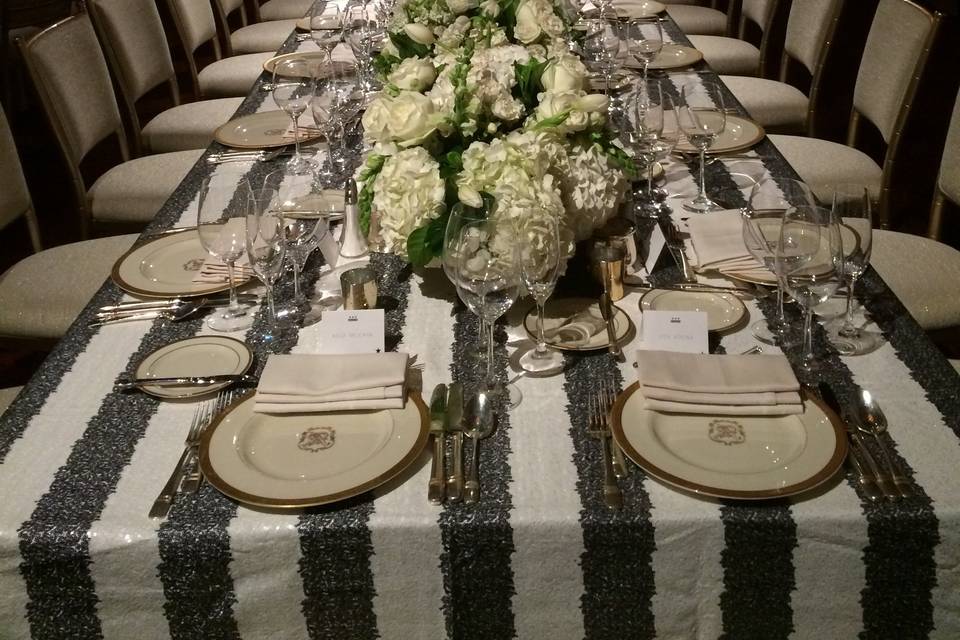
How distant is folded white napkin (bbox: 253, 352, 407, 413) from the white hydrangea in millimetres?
209

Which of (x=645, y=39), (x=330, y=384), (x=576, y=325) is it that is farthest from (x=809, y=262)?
(x=645, y=39)

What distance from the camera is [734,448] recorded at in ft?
3.33

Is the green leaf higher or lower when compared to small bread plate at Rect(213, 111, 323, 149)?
higher

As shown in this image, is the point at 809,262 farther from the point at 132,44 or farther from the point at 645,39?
the point at 132,44

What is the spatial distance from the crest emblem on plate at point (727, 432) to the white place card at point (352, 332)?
446 mm

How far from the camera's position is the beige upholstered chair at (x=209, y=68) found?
3322 mm

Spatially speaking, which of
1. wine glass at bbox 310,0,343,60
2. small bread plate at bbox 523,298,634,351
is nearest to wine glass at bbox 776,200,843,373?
small bread plate at bbox 523,298,634,351

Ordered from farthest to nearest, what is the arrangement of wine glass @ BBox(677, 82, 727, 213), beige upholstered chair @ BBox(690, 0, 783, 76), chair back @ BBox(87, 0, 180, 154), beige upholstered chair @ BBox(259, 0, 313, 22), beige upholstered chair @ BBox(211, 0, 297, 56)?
beige upholstered chair @ BBox(259, 0, 313, 22) < beige upholstered chair @ BBox(211, 0, 297, 56) < beige upholstered chair @ BBox(690, 0, 783, 76) < chair back @ BBox(87, 0, 180, 154) < wine glass @ BBox(677, 82, 727, 213)

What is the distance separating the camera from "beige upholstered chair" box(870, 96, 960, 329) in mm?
1761

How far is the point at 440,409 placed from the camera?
110 cm

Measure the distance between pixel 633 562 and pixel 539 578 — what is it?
98 mm

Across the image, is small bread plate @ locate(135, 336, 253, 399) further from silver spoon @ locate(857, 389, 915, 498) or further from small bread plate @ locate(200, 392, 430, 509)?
silver spoon @ locate(857, 389, 915, 498)

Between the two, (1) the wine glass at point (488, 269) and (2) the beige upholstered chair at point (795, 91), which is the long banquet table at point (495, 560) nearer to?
(1) the wine glass at point (488, 269)

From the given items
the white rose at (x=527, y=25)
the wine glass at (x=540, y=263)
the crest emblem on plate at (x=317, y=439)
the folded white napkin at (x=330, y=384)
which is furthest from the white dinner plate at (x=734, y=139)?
the crest emblem on plate at (x=317, y=439)
